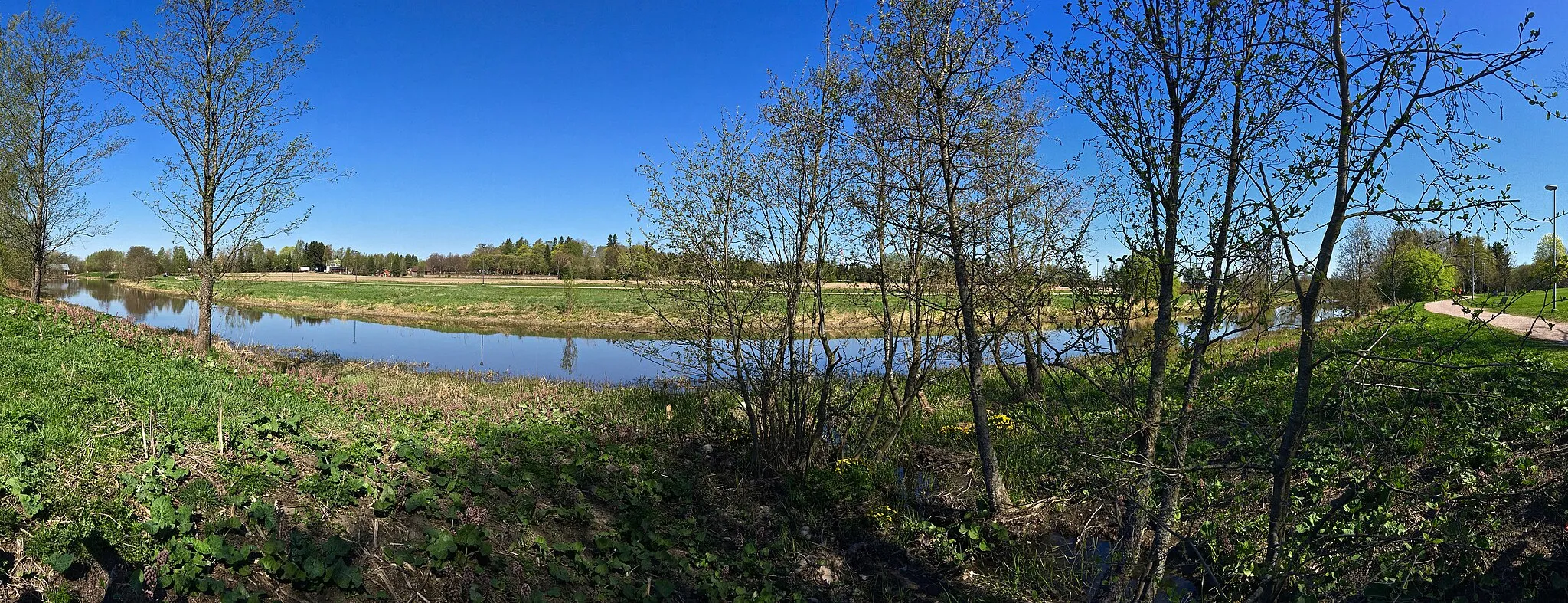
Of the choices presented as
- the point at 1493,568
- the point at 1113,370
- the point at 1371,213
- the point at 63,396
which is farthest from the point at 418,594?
the point at 1493,568

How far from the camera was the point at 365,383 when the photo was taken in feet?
32.0

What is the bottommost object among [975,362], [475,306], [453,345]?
[453,345]

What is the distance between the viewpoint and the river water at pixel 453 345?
15398 millimetres

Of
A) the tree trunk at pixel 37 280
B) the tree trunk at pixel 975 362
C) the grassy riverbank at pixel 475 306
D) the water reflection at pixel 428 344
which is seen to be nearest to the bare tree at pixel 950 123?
the tree trunk at pixel 975 362

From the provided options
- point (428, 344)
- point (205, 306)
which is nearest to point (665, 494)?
point (205, 306)

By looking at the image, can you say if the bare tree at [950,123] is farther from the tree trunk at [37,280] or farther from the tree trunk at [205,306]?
the tree trunk at [37,280]

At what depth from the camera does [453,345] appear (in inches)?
919

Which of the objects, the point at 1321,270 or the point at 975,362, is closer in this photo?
the point at 1321,270

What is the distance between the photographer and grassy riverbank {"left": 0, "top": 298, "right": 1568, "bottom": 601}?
3.31 m

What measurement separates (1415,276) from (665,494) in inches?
216

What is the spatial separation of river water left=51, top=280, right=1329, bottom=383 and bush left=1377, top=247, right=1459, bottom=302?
11.6ft

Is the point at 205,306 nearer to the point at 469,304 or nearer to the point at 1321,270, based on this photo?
the point at 1321,270

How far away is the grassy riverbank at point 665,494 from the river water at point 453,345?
1.46m

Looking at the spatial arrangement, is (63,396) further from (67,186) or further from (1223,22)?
(67,186)
